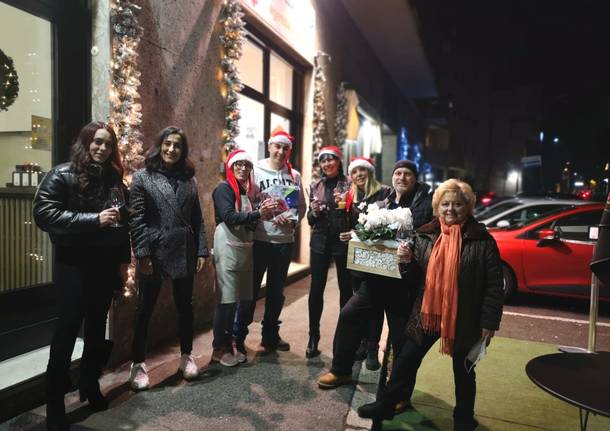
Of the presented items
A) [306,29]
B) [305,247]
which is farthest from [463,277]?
[306,29]

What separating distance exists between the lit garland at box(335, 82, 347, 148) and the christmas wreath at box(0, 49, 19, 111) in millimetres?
7110

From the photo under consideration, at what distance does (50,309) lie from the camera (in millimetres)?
4086

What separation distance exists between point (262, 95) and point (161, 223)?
4.31 meters

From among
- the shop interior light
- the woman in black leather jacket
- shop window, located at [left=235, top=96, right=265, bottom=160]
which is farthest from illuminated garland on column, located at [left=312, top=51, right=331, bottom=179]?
the shop interior light

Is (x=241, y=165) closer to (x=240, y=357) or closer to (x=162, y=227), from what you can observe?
(x=162, y=227)

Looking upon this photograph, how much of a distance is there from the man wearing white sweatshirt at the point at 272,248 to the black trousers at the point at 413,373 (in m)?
1.72

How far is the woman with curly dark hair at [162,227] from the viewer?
3539 mm

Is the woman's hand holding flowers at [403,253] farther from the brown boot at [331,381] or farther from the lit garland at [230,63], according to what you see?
the lit garland at [230,63]

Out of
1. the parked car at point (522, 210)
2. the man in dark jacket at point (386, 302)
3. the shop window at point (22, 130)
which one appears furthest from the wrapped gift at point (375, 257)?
the parked car at point (522, 210)

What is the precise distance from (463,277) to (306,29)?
22.3 feet

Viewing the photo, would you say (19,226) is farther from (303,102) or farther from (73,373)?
(303,102)

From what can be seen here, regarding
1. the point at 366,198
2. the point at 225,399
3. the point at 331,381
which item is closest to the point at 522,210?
the point at 366,198

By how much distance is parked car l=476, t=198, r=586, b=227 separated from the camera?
762 cm

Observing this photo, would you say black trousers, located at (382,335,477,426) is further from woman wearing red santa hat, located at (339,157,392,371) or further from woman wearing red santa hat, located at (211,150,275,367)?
woman wearing red santa hat, located at (211,150,275,367)
